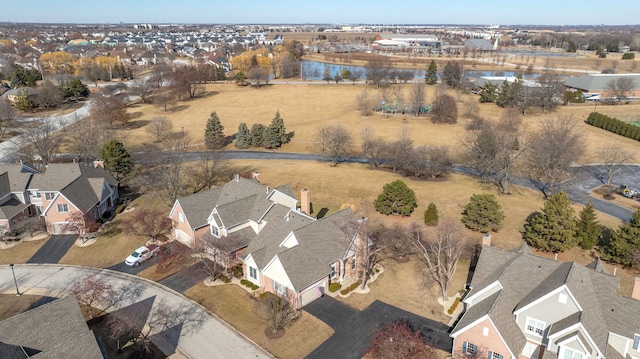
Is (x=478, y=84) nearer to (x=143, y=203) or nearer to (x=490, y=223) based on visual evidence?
(x=490, y=223)

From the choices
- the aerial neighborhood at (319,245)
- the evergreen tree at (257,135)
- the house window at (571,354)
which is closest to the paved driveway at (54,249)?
the aerial neighborhood at (319,245)

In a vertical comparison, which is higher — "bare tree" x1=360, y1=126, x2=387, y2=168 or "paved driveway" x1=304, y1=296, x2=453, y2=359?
"bare tree" x1=360, y1=126, x2=387, y2=168

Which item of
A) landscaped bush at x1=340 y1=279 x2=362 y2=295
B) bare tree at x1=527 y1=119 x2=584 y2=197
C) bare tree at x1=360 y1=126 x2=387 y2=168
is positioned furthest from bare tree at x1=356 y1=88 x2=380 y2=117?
landscaped bush at x1=340 y1=279 x2=362 y2=295

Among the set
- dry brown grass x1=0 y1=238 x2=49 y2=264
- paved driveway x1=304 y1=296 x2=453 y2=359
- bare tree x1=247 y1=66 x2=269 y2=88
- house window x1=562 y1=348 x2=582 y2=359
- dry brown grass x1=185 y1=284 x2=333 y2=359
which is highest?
bare tree x1=247 y1=66 x2=269 y2=88

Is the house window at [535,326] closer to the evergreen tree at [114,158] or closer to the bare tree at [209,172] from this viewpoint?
the bare tree at [209,172]

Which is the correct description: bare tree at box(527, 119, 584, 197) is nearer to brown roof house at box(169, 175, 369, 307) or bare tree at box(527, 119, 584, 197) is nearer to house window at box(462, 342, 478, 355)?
brown roof house at box(169, 175, 369, 307)

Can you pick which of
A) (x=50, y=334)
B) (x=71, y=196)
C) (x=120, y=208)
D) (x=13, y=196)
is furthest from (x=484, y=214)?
(x=13, y=196)

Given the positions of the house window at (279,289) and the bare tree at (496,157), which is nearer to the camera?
the house window at (279,289)
